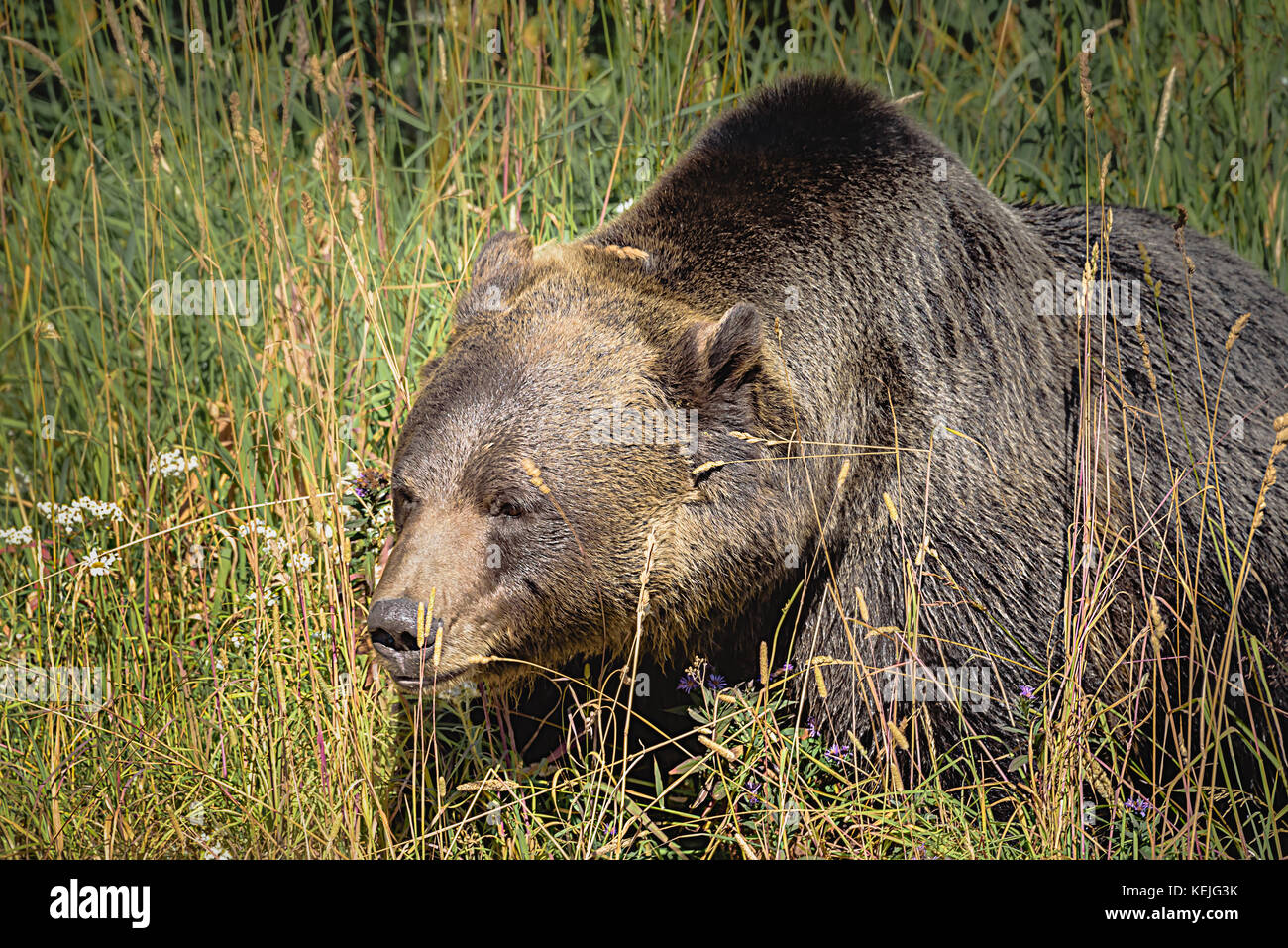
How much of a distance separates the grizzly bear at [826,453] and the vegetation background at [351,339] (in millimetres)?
294

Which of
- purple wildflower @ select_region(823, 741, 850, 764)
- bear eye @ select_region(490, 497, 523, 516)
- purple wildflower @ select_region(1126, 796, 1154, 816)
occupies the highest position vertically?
bear eye @ select_region(490, 497, 523, 516)

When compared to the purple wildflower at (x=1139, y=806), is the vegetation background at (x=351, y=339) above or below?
above

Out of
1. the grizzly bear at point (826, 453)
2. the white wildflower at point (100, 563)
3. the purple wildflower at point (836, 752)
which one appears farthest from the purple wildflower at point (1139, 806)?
the white wildflower at point (100, 563)

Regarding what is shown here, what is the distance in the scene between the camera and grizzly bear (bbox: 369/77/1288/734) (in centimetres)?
345

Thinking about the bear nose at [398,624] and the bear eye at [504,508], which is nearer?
the bear nose at [398,624]

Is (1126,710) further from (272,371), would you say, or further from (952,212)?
(272,371)

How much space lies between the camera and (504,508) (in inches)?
134

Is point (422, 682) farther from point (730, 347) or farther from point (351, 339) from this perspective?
point (351, 339)

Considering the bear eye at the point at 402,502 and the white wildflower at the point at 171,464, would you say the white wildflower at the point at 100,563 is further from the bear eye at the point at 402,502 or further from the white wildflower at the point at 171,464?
the bear eye at the point at 402,502

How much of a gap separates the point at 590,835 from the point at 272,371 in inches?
78.6

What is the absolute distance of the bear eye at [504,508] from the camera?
340 centimetres

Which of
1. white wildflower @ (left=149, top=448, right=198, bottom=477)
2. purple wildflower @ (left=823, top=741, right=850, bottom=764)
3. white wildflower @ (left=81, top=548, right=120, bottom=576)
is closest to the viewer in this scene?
purple wildflower @ (left=823, top=741, right=850, bottom=764)

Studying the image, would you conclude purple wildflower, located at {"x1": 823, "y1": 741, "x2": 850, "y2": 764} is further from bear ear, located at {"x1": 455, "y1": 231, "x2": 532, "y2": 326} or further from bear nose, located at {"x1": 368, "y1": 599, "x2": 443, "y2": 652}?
bear ear, located at {"x1": 455, "y1": 231, "x2": 532, "y2": 326}

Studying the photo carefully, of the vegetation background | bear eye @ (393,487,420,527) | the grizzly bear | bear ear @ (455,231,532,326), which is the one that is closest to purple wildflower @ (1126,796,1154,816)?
the vegetation background
